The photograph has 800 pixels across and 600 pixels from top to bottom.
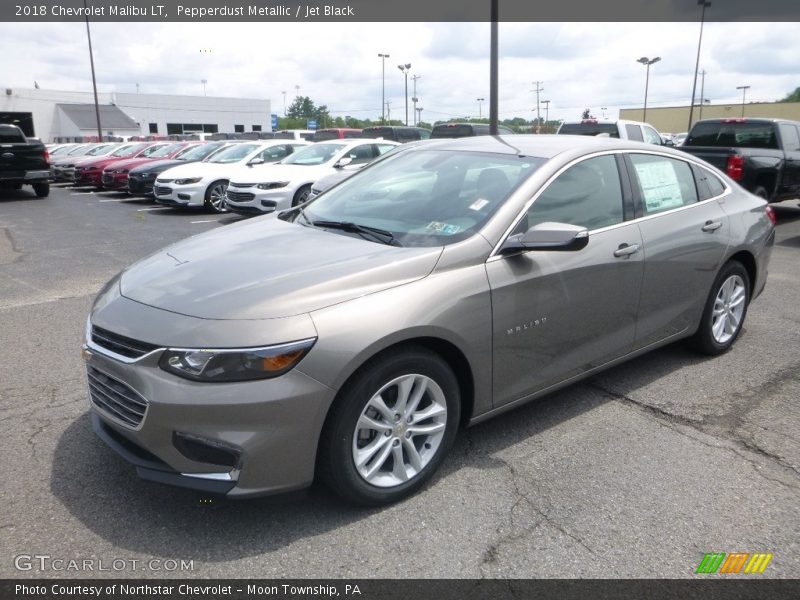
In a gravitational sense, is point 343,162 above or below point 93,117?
below

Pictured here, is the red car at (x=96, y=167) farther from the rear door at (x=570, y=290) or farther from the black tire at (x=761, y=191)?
the rear door at (x=570, y=290)

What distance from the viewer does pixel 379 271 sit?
3.00 meters

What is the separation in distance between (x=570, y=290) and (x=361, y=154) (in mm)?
10476

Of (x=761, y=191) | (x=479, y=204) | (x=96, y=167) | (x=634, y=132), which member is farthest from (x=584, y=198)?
(x=96, y=167)

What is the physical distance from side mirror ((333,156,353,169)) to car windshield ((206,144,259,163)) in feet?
11.0

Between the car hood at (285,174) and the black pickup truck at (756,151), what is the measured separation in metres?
6.55

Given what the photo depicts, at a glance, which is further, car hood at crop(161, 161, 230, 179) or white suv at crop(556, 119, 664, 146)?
car hood at crop(161, 161, 230, 179)

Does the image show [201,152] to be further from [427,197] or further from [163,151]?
[427,197]

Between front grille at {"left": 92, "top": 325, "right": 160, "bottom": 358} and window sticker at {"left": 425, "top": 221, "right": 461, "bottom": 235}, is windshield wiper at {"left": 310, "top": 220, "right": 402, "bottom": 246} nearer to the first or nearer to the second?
window sticker at {"left": 425, "top": 221, "right": 461, "bottom": 235}

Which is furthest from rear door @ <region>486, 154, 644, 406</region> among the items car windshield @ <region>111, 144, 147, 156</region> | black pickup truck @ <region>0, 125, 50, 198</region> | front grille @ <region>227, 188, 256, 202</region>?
car windshield @ <region>111, 144, 147, 156</region>

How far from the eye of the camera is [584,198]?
3.87 m

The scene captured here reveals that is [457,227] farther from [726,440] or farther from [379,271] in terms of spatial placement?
[726,440]

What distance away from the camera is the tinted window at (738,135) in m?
11.3

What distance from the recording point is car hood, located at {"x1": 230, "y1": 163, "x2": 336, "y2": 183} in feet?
40.8
